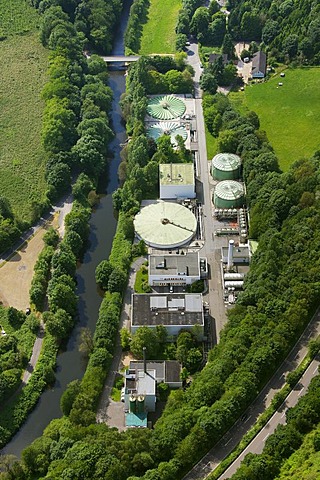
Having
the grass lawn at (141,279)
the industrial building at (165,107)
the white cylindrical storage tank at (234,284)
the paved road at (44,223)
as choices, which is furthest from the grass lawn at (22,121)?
the white cylindrical storage tank at (234,284)

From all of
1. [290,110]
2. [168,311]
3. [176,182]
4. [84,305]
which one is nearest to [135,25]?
[290,110]

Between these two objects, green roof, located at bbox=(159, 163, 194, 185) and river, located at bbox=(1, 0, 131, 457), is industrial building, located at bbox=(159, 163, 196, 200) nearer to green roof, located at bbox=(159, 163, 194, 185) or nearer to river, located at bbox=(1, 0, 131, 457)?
green roof, located at bbox=(159, 163, 194, 185)

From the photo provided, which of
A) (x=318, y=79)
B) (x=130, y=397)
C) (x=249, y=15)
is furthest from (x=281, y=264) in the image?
(x=249, y=15)

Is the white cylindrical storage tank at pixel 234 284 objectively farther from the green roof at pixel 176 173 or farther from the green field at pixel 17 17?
the green field at pixel 17 17

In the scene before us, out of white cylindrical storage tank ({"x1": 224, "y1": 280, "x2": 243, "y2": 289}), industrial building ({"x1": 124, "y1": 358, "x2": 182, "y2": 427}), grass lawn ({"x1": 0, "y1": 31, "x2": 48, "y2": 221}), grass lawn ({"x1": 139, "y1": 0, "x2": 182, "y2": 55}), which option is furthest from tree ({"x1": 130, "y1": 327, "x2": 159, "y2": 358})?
grass lawn ({"x1": 139, "y1": 0, "x2": 182, "y2": 55})

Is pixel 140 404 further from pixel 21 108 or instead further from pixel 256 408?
pixel 21 108
